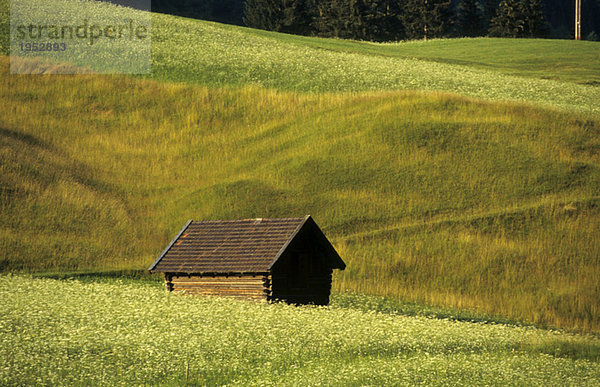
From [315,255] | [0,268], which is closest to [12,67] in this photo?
[0,268]

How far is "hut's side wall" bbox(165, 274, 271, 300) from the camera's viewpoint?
35.7 meters

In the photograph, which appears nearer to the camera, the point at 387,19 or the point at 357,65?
the point at 357,65

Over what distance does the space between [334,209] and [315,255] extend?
565 inches

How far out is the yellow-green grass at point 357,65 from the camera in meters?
73.2

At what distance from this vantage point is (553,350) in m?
30.1

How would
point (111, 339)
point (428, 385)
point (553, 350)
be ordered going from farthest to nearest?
point (553, 350) < point (111, 339) < point (428, 385)

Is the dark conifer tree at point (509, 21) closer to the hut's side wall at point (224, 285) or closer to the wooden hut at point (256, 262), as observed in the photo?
the wooden hut at point (256, 262)

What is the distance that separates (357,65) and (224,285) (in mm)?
50723

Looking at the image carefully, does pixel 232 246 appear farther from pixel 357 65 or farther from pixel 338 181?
pixel 357 65

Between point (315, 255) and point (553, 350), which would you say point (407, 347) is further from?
point (315, 255)

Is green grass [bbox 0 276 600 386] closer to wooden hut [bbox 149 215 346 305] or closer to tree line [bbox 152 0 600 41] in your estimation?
wooden hut [bbox 149 215 346 305]

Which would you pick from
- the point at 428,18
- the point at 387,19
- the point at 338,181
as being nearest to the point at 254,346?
the point at 338,181

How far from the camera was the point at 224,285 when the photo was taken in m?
36.7

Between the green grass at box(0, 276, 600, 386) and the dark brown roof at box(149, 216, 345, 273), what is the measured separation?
85.6 inches
